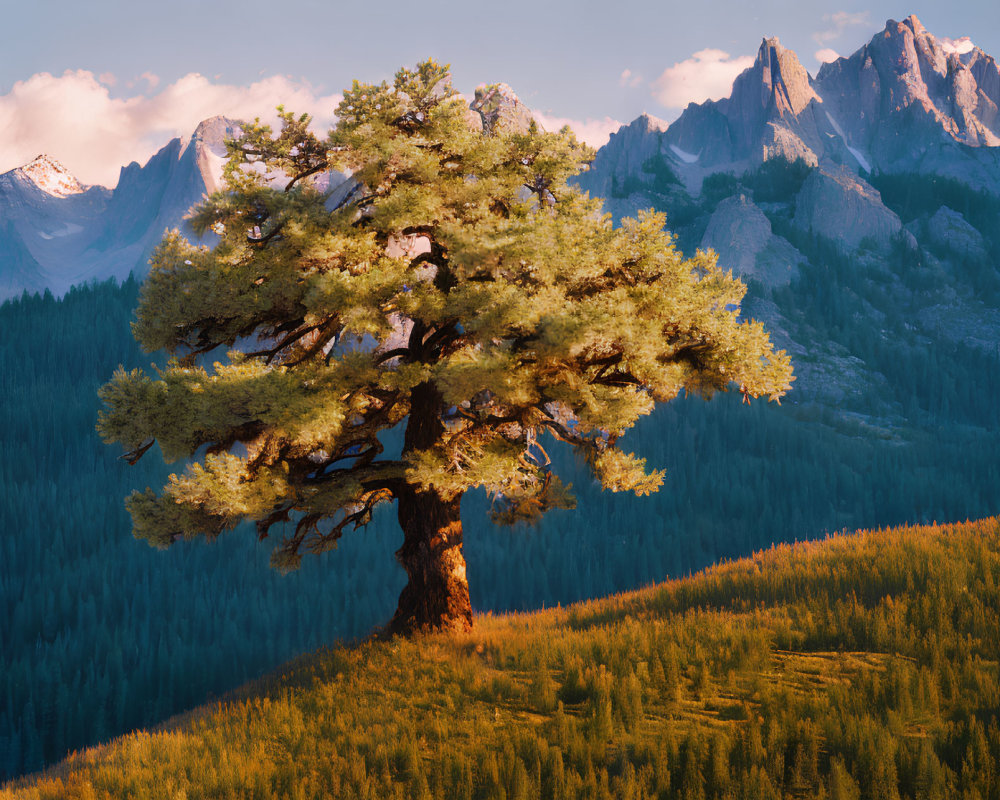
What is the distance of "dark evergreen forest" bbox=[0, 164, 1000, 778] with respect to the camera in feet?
243

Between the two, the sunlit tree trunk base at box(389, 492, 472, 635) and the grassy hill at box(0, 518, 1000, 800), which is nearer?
the grassy hill at box(0, 518, 1000, 800)

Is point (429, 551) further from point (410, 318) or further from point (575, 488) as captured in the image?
point (575, 488)

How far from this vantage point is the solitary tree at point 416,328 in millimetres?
10898

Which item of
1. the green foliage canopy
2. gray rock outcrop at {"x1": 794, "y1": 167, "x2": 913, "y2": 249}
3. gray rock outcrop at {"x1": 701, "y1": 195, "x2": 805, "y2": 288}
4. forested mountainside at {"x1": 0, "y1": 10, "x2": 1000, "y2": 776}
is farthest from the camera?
gray rock outcrop at {"x1": 794, "y1": 167, "x2": 913, "y2": 249}

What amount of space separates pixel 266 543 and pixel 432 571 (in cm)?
9628

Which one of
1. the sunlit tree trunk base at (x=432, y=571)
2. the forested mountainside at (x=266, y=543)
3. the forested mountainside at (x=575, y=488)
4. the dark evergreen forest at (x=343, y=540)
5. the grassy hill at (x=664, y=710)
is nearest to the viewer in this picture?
the grassy hill at (x=664, y=710)

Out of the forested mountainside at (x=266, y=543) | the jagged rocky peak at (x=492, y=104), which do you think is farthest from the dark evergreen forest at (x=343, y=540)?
the jagged rocky peak at (x=492, y=104)

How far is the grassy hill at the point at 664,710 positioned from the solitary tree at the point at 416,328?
2864 millimetres

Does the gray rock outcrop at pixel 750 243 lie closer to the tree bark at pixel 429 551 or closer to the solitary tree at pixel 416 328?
the solitary tree at pixel 416 328

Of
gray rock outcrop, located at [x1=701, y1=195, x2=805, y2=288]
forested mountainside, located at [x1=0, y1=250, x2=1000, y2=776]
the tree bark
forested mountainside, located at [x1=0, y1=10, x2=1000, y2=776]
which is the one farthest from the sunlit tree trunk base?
gray rock outcrop, located at [x1=701, y1=195, x2=805, y2=288]

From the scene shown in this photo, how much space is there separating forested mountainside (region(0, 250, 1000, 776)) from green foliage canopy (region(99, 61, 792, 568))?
34.5 meters

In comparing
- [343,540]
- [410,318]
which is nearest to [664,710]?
[410,318]

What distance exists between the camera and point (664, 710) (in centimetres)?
831

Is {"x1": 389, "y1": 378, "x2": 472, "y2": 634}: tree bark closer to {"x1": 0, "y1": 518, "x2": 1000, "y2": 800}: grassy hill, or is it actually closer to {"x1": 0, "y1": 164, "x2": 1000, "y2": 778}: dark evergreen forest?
{"x1": 0, "y1": 518, "x2": 1000, "y2": 800}: grassy hill
